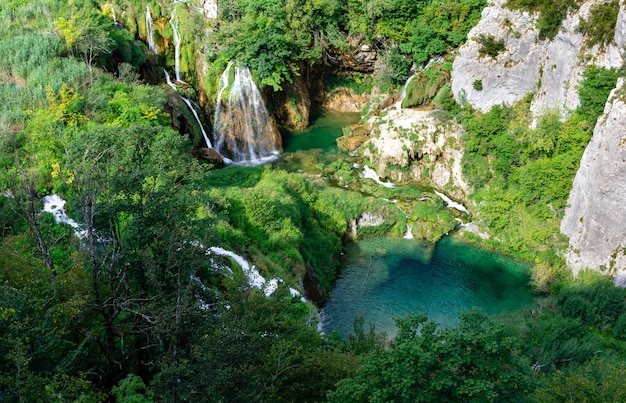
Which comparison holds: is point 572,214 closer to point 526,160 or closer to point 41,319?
point 526,160

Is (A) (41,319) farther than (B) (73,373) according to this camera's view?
No

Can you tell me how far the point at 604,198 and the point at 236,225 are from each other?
17.3 m

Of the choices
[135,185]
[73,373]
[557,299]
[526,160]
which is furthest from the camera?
[526,160]

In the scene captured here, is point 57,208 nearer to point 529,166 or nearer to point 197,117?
point 197,117

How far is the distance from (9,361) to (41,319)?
103 centimetres

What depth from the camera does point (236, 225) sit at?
928 inches

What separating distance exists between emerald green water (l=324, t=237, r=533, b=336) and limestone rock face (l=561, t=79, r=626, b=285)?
311 cm

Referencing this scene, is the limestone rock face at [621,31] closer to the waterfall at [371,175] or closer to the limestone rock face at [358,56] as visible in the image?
the waterfall at [371,175]

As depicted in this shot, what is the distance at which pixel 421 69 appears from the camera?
38.7 meters

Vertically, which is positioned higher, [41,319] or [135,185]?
[135,185]

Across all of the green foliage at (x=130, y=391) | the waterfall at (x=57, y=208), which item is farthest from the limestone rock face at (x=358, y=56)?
the green foliage at (x=130, y=391)

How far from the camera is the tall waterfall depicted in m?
36.7

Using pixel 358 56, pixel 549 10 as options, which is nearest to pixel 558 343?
pixel 549 10

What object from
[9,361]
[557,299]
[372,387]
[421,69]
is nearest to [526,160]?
[557,299]
